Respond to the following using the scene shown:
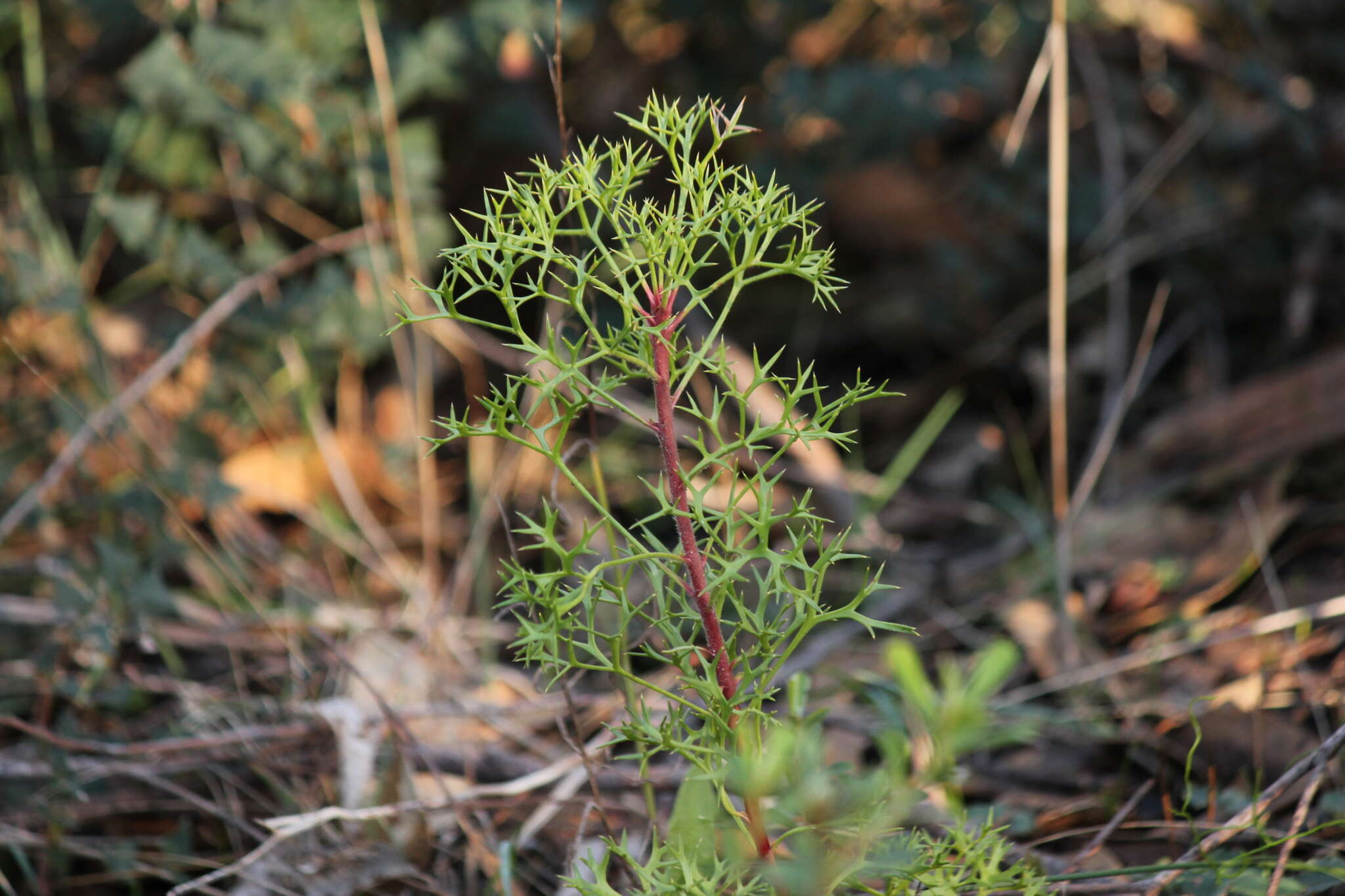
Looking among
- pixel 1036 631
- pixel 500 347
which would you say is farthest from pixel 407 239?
pixel 1036 631

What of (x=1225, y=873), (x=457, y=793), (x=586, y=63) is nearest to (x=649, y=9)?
(x=586, y=63)

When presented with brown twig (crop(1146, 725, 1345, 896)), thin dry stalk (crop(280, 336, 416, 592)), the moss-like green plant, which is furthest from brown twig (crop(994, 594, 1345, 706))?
thin dry stalk (crop(280, 336, 416, 592))

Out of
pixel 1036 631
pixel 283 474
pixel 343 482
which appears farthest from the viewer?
pixel 283 474

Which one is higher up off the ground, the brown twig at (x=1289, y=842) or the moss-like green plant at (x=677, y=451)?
the moss-like green plant at (x=677, y=451)

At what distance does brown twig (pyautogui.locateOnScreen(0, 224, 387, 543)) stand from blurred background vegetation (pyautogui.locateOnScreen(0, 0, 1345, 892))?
33mm

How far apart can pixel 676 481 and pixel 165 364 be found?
157 cm

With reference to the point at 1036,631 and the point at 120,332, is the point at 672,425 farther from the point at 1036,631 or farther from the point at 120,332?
the point at 120,332

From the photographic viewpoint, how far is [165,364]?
197 cm

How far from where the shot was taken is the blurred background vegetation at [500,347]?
164 cm

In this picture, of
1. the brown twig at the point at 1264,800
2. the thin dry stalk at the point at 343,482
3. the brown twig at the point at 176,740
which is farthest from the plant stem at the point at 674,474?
the thin dry stalk at the point at 343,482

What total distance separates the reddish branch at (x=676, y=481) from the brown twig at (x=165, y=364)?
1216 millimetres

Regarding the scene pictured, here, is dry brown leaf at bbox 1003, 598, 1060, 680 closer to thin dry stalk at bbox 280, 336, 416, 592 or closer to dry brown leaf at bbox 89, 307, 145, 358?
thin dry stalk at bbox 280, 336, 416, 592

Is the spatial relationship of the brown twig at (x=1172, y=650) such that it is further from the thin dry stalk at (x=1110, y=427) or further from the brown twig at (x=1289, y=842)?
the brown twig at (x=1289, y=842)

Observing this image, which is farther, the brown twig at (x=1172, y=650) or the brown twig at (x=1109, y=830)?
the brown twig at (x=1172, y=650)
